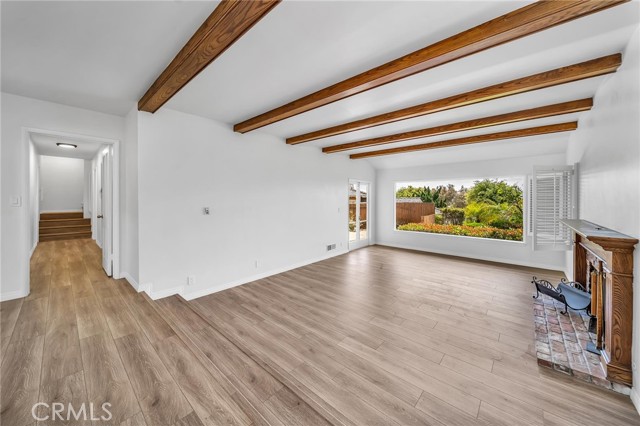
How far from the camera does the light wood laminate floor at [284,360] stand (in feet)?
5.04

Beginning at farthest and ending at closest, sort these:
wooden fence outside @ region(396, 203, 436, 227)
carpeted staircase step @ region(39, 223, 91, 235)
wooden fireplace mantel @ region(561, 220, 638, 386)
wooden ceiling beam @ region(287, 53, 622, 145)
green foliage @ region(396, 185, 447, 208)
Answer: wooden fence outside @ region(396, 203, 436, 227), green foliage @ region(396, 185, 447, 208), carpeted staircase step @ region(39, 223, 91, 235), wooden ceiling beam @ region(287, 53, 622, 145), wooden fireplace mantel @ region(561, 220, 638, 386)

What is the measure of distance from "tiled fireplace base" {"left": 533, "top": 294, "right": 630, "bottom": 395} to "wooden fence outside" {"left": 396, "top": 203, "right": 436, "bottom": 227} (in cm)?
405

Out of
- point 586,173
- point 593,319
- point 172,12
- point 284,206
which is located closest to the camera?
point 172,12

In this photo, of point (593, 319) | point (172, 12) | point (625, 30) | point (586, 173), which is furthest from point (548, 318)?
point (172, 12)

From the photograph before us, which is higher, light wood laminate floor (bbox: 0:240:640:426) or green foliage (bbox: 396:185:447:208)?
green foliage (bbox: 396:185:447:208)

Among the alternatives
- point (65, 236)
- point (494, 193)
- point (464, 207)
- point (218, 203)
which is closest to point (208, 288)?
point (218, 203)

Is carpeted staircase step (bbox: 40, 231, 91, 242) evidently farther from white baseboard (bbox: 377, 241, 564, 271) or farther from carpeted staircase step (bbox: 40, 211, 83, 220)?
white baseboard (bbox: 377, 241, 564, 271)

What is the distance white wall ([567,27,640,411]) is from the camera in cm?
172

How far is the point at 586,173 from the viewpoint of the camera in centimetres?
308

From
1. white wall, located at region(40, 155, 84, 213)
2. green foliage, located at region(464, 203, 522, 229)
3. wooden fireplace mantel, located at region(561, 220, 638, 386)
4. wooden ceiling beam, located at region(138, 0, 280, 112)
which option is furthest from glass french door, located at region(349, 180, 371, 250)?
white wall, located at region(40, 155, 84, 213)

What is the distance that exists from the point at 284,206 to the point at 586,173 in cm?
457

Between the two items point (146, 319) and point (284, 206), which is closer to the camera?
point (146, 319)

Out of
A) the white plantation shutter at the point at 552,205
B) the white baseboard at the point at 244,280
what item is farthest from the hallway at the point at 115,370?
the white plantation shutter at the point at 552,205

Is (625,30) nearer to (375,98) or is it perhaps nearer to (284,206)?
(375,98)
